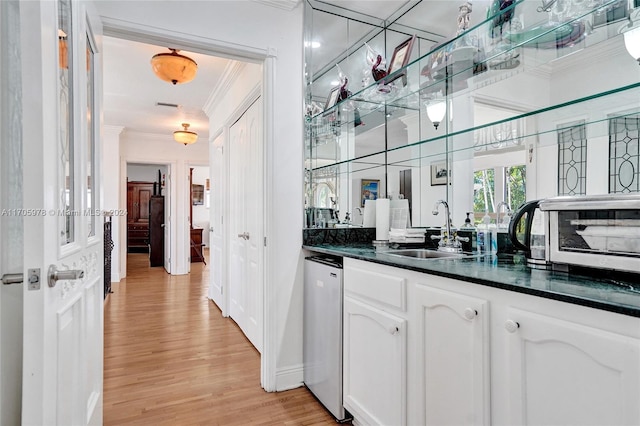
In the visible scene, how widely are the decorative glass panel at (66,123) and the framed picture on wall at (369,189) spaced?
1.94 m

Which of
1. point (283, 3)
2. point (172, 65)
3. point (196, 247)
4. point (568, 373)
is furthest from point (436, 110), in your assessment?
point (196, 247)

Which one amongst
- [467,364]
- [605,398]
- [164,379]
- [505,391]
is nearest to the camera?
[605,398]

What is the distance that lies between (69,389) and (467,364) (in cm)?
135

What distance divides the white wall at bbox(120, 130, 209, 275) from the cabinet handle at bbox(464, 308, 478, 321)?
6.11 m

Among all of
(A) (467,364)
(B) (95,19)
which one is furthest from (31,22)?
(A) (467,364)

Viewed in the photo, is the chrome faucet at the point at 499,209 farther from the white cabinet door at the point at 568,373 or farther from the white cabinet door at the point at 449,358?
the white cabinet door at the point at 568,373

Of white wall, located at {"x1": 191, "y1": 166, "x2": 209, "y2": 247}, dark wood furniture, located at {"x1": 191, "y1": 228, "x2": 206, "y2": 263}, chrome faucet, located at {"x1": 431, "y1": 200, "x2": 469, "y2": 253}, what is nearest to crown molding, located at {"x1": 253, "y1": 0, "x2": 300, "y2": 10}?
chrome faucet, located at {"x1": 431, "y1": 200, "x2": 469, "y2": 253}

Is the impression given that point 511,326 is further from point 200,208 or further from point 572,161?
point 200,208

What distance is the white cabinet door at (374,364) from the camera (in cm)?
150

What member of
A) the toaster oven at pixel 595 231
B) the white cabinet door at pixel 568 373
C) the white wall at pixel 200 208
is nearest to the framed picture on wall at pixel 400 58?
the toaster oven at pixel 595 231

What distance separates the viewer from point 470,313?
117cm

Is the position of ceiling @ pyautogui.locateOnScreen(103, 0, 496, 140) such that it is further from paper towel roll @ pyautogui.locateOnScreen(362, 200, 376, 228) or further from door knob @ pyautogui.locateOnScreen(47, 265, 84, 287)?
door knob @ pyautogui.locateOnScreen(47, 265, 84, 287)

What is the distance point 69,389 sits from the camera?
121 centimetres

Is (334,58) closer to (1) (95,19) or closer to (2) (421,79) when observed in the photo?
(2) (421,79)
